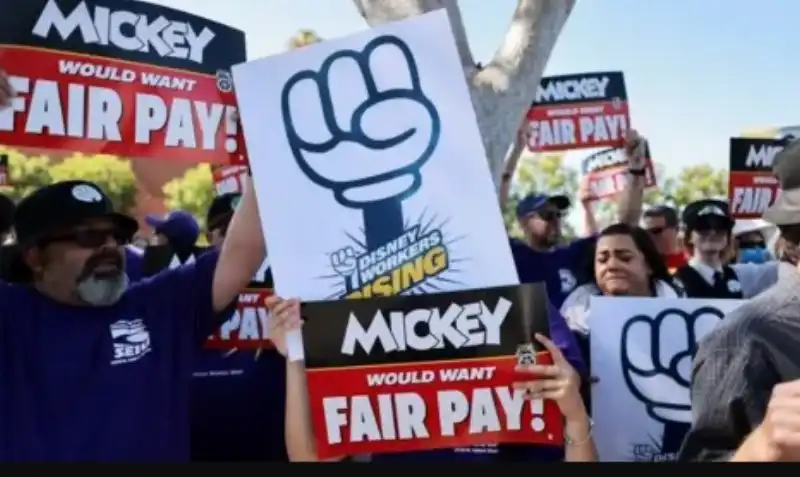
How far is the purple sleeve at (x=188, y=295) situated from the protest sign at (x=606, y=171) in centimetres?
351

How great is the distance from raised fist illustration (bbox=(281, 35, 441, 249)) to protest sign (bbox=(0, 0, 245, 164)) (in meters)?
0.95

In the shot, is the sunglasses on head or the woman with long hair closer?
the woman with long hair

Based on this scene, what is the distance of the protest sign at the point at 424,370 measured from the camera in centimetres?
226

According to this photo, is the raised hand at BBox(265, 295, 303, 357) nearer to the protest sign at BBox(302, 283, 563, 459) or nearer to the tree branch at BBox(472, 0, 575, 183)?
the protest sign at BBox(302, 283, 563, 459)

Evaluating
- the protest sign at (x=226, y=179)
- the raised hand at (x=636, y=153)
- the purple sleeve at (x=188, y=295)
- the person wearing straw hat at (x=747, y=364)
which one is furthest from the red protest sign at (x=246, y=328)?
the raised hand at (x=636, y=153)

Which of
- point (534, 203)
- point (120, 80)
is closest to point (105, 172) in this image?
point (534, 203)

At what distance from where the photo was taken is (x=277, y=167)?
246 cm

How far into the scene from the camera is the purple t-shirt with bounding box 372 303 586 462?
7.87 feet

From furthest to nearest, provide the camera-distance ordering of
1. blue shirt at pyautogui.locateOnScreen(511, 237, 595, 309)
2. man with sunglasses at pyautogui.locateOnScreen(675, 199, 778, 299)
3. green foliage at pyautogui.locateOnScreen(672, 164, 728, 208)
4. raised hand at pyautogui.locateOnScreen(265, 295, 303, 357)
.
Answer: green foliage at pyautogui.locateOnScreen(672, 164, 728, 208) < man with sunglasses at pyautogui.locateOnScreen(675, 199, 778, 299) < blue shirt at pyautogui.locateOnScreen(511, 237, 595, 309) < raised hand at pyautogui.locateOnScreen(265, 295, 303, 357)

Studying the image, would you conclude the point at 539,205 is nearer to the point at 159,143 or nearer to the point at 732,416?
the point at 159,143

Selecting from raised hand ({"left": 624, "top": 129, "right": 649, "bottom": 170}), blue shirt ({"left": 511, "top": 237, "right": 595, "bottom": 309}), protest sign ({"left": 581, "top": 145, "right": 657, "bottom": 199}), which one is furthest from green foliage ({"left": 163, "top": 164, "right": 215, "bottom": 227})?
blue shirt ({"left": 511, "top": 237, "right": 595, "bottom": 309})

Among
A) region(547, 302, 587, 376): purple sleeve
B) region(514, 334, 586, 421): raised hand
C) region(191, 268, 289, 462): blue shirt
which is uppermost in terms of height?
region(547, 302, 587, 376): purple sleeve

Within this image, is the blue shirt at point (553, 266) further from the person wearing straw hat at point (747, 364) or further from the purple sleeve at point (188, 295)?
the person wearing straw hat at point (747, 364)

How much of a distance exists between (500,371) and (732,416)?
913 mm
